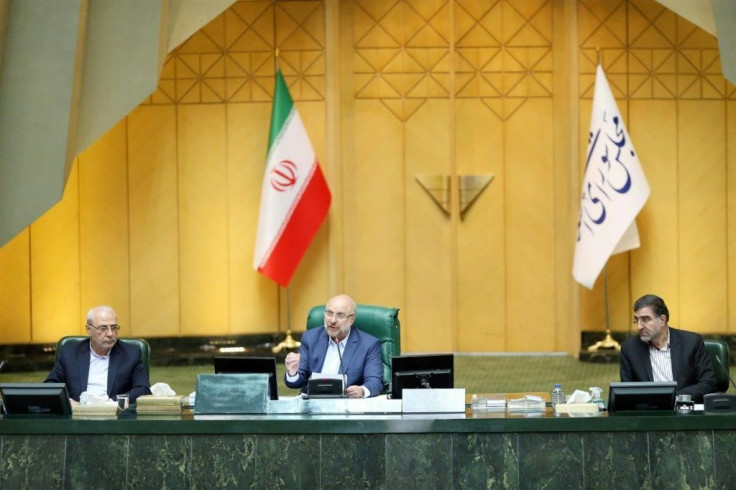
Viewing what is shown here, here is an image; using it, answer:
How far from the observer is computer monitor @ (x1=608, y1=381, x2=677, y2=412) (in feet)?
18.3

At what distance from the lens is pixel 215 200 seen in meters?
11.6

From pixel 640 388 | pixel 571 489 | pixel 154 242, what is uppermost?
pixel 154 242

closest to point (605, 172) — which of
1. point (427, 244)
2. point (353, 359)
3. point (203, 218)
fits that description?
point (427, 244)

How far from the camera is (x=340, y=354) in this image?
6.70 m

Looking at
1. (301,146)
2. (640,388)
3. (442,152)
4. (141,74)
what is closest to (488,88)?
(442,152)

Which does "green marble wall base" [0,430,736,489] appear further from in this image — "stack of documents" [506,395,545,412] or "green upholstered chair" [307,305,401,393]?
"green upholstered chair" [307,305,401,393]

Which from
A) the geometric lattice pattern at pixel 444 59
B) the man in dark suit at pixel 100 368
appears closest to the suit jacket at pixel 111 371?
the man in dark suit at pixel 100 368

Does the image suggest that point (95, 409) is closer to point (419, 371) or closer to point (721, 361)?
point (419, 371)

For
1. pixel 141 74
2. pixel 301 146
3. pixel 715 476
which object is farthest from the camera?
pixel 301 146

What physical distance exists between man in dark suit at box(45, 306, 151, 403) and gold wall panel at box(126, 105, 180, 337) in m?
4.94

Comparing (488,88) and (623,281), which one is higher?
(488,88)

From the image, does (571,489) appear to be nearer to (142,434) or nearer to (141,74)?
(142,434)

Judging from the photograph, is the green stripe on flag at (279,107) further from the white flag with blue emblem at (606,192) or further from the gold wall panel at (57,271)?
the white flag with blue emblem at (606,192)

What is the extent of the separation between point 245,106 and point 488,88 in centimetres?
227
